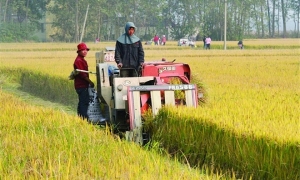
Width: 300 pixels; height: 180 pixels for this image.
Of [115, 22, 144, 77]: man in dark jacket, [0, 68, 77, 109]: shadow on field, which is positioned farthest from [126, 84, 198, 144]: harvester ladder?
[0, 68, 77, 109]: shadow on field

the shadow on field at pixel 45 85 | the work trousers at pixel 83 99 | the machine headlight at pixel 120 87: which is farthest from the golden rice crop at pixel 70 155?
the shadow on field at pixel 45 85

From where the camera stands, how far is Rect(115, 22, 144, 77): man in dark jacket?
9086mm

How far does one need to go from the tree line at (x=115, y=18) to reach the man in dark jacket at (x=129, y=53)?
191ft

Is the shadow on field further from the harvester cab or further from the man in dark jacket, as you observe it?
the harvester cab

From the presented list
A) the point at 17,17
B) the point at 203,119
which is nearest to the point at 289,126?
the point at 203,119

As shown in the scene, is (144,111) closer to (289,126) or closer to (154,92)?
(154,92)

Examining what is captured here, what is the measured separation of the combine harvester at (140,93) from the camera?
817 centimetres

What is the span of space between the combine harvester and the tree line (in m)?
58.4

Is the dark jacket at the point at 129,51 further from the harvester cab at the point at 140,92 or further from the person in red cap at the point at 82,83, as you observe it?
the person in red cap at the point at 82,83

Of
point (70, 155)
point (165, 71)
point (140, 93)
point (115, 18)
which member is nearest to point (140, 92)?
point (140, 93)

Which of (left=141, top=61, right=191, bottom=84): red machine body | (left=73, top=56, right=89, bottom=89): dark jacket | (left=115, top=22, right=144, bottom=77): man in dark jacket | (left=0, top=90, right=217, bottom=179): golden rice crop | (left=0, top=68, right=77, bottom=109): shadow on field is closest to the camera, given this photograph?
(left=0, top=90, right=217, bottom=179): golden rice crop

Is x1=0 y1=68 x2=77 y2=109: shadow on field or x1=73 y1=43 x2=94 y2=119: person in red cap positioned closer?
x1=73 y1=43 x2=94 y2=119: person in red cap

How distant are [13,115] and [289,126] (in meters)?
3.89

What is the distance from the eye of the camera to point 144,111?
838 cm
